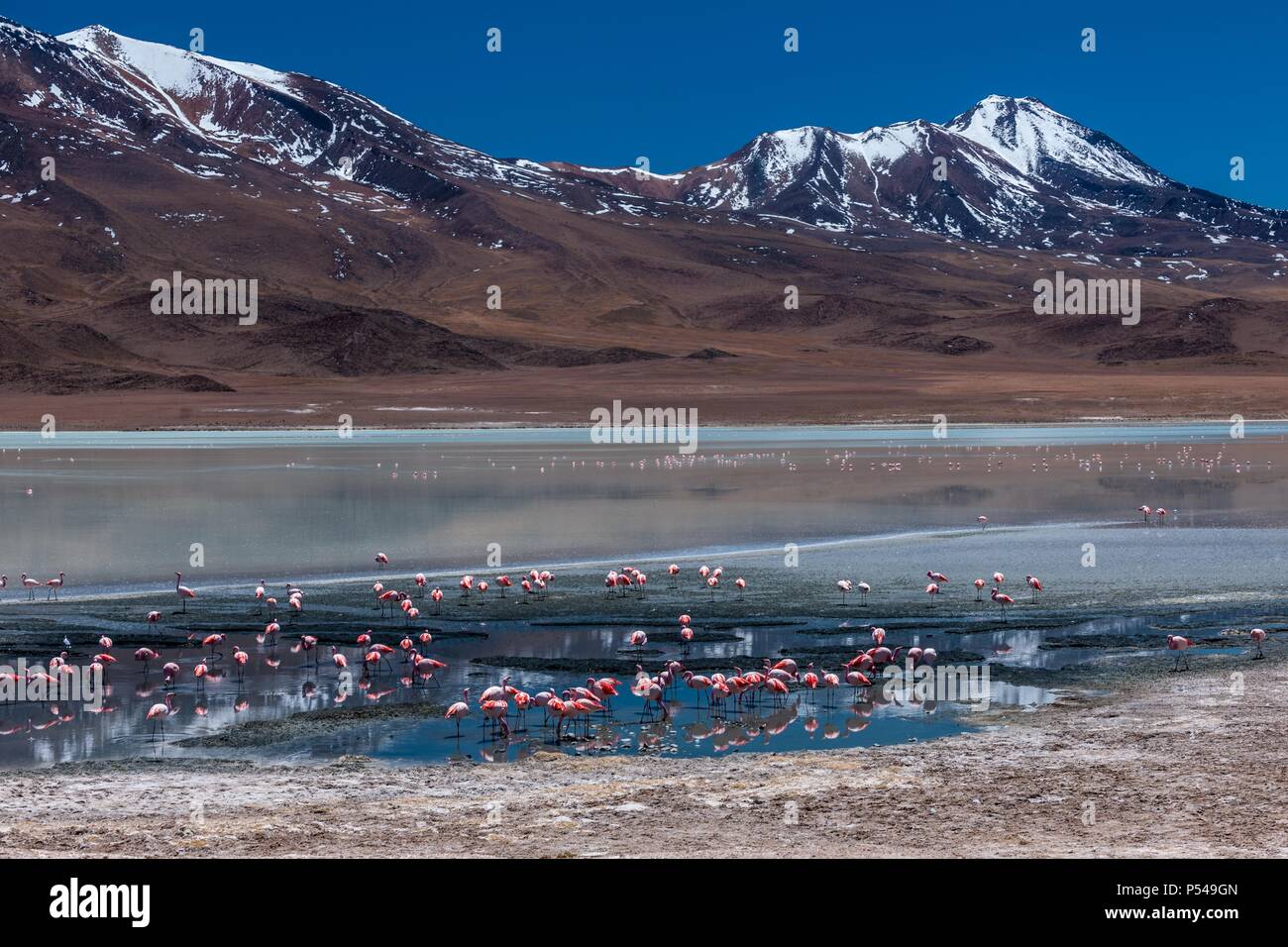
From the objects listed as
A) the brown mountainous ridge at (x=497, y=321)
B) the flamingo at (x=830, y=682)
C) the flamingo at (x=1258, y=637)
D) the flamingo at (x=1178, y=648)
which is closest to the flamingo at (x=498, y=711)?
the flamingo at (x=830, y=682)

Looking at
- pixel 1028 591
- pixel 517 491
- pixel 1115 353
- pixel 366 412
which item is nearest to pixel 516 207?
pixel 1115 353

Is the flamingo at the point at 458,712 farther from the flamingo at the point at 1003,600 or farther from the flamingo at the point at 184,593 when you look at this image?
the flamingo at the point at 1003,600

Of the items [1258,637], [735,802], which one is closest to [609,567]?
[1258,637]

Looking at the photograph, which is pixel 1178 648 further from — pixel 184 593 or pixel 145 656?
pixel 184 593

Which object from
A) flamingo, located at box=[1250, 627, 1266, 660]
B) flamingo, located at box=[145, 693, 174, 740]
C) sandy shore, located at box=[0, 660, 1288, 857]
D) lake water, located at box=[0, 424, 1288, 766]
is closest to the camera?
sandy shore, located at box=[0, 660, 1288, 857]

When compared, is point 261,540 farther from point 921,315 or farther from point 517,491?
point 921,315

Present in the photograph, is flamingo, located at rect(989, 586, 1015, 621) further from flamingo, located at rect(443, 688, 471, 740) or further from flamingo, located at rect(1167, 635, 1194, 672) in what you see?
flamingo, located at rect(443, 688, 471, 740)

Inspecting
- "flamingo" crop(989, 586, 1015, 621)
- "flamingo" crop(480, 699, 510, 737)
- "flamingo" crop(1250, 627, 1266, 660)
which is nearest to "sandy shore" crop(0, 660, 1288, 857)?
"flamingo" crop(480, 699, 510, 737)

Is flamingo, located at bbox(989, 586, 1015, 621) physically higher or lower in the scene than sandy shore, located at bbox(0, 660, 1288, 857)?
higher

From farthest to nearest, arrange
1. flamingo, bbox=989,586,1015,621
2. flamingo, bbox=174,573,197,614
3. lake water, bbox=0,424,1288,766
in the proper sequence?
flamingo, bbox=174,573,197,614 < flamingo, bbox=989,586,1015,621 < lake water, bbox=0,424,1288,766
